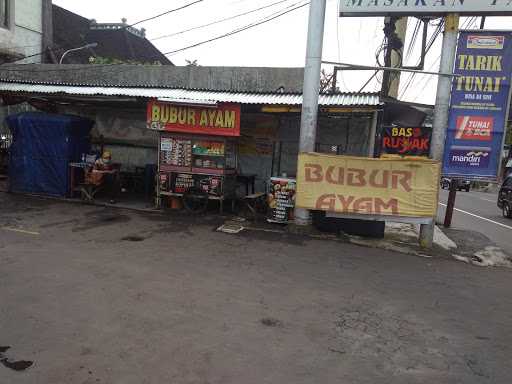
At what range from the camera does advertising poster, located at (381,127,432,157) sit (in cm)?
1072

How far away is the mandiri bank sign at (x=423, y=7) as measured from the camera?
348 inches

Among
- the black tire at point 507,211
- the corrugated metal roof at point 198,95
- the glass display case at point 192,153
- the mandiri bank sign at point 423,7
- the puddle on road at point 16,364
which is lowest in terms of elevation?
the puddle on road at point 16,364

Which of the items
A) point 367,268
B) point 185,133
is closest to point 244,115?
point 185,133

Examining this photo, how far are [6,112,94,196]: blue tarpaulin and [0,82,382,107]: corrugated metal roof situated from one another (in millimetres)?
796

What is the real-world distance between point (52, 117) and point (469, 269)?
11282mm

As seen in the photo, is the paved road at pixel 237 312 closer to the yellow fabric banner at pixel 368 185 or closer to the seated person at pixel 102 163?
the yellow fabric banner at pixel 368 185

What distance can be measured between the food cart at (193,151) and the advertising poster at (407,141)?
4.02m

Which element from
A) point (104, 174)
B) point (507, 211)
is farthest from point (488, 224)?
point (104, 174)

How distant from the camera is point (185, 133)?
11.2 meters

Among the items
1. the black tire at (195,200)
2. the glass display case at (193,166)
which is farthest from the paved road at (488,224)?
the black tire at (195,200)

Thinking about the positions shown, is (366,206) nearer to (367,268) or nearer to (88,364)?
(367,268)

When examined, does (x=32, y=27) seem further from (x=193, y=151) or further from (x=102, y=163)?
(x=193, y=151)

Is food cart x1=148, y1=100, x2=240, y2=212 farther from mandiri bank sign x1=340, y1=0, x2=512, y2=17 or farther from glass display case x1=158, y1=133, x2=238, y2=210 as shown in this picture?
mandiri bank sign x1=340, y1=0, x2=512, y2=17

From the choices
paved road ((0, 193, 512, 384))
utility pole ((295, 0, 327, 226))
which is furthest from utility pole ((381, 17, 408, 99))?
paved road ((0, 193, 512, 384))
